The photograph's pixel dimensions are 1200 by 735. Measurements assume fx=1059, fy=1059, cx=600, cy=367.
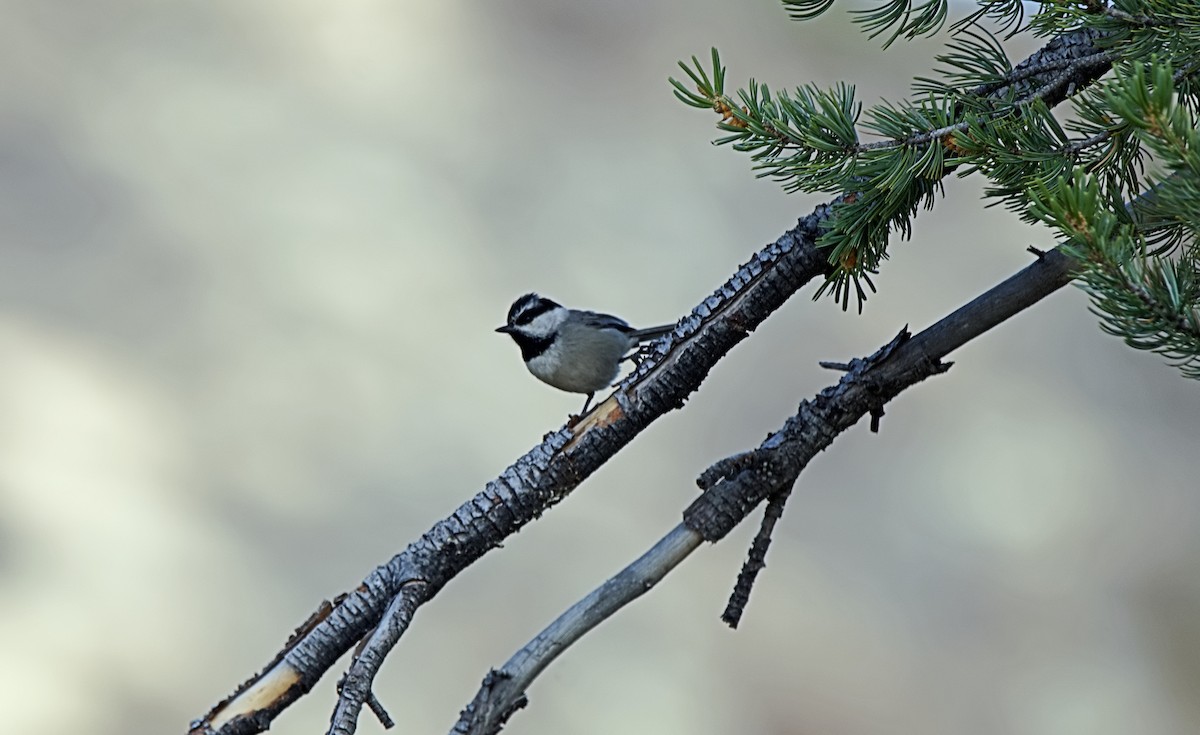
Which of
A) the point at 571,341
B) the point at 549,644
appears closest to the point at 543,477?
the point at 549,644

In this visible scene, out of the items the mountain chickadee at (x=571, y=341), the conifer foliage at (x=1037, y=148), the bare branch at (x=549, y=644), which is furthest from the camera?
the mountain chickadee at (x=571, y=341)

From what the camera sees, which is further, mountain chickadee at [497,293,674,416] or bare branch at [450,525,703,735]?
mountain chickadee at [497,293,674,416]

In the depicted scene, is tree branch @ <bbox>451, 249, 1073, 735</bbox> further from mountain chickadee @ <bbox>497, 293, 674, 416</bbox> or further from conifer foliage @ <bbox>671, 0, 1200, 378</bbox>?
mountain chickadee @ <bbox>497, 293, 674, 416</bbox>

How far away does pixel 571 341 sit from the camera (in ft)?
6.62

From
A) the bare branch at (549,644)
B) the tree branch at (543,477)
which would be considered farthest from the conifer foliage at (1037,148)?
the bare branch at (549,644)

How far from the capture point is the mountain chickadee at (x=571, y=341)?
1994 millimetres

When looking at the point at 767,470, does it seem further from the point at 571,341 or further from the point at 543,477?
the point at 571,341

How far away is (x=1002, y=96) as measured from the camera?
0.86 metres

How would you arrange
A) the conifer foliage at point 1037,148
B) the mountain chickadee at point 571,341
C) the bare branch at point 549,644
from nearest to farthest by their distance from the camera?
the conifer foliage at point 1037,148 < the bare branch at point 549,644 < the mountain chickadee at point 571,341

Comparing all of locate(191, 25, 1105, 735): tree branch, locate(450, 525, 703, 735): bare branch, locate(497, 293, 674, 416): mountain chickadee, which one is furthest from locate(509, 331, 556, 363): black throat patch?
locate(450, 525, 703, 735): bare branch

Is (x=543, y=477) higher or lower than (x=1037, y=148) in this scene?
higher

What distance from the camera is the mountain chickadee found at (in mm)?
1994

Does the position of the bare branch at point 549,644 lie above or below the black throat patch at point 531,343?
below

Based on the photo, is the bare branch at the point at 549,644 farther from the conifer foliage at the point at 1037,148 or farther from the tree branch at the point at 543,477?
the conifer foliage at the point at 1037,148
